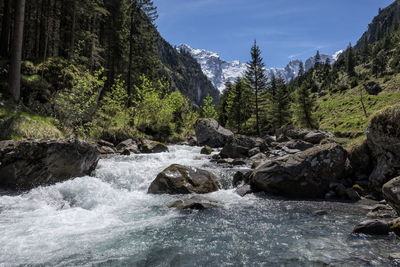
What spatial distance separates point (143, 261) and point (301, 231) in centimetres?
496

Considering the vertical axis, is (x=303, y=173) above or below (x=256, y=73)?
below

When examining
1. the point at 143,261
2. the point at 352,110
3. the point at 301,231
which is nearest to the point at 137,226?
the point at 143,261

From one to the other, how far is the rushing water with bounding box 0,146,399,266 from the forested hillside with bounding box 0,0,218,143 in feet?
19.3

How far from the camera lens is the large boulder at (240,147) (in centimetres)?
2417

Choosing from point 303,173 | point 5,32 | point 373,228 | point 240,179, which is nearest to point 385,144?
point 303,173

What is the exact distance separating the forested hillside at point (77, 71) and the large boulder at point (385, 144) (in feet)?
56.8

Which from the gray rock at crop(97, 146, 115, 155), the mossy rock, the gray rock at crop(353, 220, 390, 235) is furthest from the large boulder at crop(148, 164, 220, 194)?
the gray rock at crop(97, 146, 115, 155)

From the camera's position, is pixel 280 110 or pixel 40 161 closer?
pixel 40 161

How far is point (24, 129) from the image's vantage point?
13656 mm

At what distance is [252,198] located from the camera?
12.3 meters

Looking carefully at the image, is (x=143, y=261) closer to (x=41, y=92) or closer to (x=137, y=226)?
(x=137, y=226)

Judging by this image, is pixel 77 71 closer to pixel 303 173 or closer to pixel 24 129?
pixel 24 129

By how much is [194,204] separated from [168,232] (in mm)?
2631

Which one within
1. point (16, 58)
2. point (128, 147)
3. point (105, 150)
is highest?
point (16, 58)
